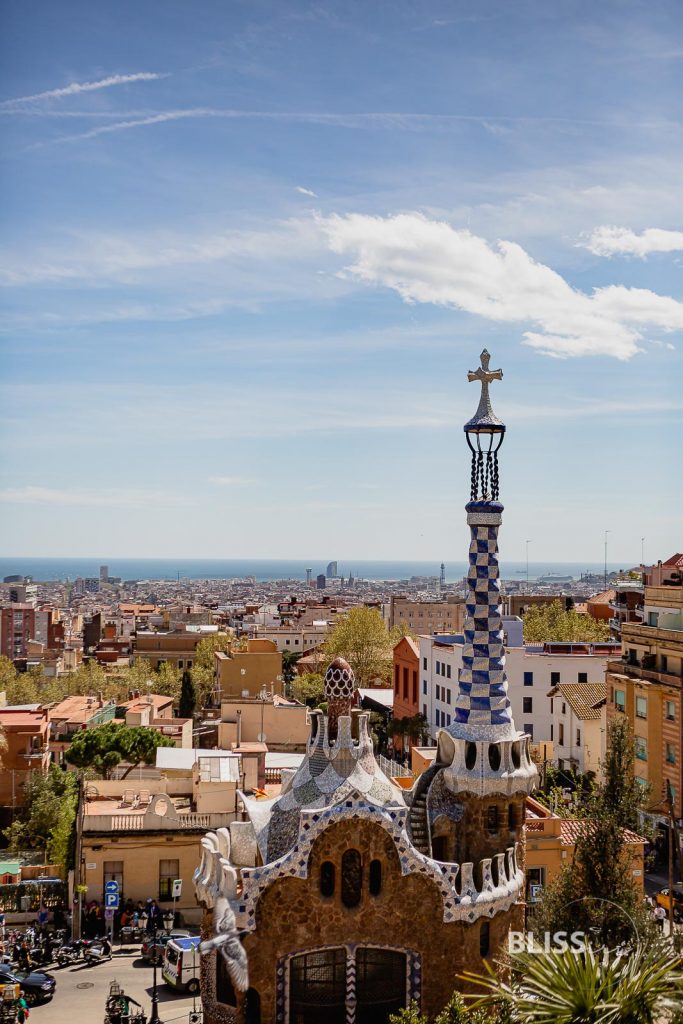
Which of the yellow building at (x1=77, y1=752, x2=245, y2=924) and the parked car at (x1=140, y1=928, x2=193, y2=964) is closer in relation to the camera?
the parked car at (x1=140, y1=928, x2=193, y2=964)

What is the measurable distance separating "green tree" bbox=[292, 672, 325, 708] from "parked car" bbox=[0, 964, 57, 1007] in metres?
45.6

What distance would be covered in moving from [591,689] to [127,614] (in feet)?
429

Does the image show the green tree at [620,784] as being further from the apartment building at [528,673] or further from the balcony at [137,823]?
the apartment building at [528,673]

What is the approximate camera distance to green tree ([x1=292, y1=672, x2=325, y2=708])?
69.7 m

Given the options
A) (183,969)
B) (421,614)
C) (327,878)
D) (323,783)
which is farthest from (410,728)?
(421,614)

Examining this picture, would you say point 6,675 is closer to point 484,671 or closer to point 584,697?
point 584,697

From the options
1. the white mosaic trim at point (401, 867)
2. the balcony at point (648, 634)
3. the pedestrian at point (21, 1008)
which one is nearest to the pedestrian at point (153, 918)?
the pedestrian at point (21, 1008)

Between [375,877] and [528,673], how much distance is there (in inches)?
1432

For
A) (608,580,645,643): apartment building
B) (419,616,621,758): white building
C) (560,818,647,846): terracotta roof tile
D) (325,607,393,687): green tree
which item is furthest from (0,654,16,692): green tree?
(560,818,647,846): terracotta roof tile

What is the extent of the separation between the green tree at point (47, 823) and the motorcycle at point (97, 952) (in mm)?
5130

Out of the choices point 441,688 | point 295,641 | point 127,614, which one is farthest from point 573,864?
point 127,614

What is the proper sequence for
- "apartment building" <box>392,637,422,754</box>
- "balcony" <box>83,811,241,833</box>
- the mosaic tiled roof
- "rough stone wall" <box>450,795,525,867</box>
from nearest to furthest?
the mosaic tiled roof, "rough stone wall" <box>450,795,525,867</box>, "balcony" <box>83,811,241,833</box>, "apartment building" <box>392,637,422,754</box>

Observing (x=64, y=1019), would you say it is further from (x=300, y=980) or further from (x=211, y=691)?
(x=211, y=691)

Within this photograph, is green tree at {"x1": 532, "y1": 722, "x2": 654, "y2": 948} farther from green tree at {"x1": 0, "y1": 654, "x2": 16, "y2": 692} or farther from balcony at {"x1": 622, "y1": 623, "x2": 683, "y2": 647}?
green tree at {"x1": 0, "y1": 654, "x2": 16, "y2": 692}
